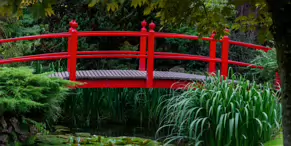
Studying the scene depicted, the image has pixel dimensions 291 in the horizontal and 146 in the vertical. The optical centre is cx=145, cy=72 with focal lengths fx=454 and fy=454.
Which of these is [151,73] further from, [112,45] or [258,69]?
[112,45]

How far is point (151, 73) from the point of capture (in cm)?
778

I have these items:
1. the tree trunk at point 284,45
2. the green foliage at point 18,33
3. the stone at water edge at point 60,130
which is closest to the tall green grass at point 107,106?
the stone at water edge at point 60,130

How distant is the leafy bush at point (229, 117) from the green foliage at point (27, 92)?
147cm

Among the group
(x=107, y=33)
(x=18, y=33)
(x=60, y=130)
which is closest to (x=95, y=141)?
(x=60, y=130)

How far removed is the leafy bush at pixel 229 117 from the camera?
5.26 metres

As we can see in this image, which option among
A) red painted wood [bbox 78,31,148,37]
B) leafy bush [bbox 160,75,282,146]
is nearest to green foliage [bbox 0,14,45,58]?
red painted wood [bbox 78,31,148,37]

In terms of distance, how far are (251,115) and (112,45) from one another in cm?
741

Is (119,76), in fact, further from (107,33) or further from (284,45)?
(284,45)

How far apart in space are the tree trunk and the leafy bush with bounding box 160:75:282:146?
10.5 feet

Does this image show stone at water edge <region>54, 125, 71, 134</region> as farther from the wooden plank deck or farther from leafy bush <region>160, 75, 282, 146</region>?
leafy bush <region>160, 75, 282, 146</region>

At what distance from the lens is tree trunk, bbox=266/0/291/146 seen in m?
1.86

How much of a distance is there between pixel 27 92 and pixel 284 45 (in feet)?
12.8

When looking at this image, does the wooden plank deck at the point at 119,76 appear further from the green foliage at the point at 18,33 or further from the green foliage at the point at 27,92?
the green foliage at the point at 18,33

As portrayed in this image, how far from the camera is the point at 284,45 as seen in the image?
1.89 metres
